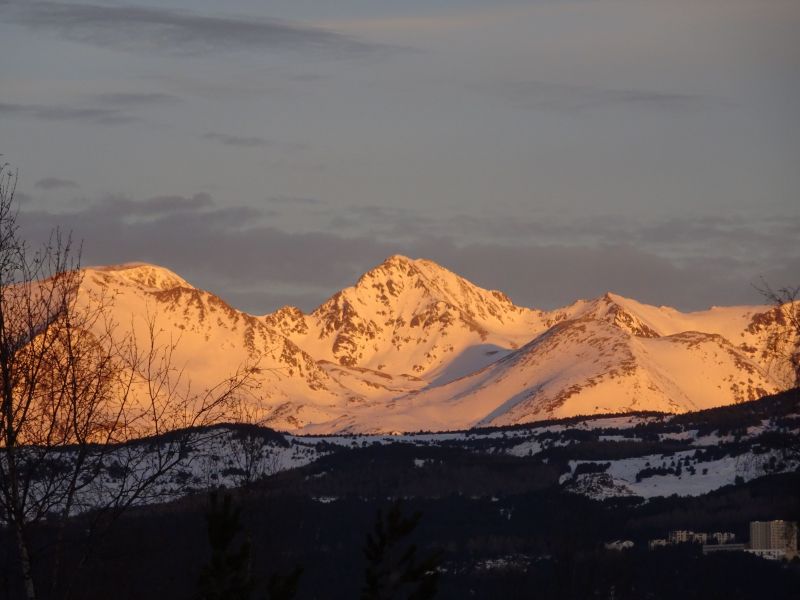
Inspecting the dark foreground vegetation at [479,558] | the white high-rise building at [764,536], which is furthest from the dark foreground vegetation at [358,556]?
the white high-rise building at [764,536]

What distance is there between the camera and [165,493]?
3138 centimetres

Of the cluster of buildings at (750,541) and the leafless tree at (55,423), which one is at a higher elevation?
the cluster of buildings at (750,541)

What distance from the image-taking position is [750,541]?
167500mm

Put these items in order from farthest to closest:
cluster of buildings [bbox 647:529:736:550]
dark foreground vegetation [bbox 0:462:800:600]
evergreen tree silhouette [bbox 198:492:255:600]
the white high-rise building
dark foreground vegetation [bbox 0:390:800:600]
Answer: cluster of buildings [bbox 647:529:736:550] < the white high-rise building < dark foreground vegetation [bbox 0:462:800:600] < dark foreground vegetation [bbox 0:390:800:600] < evergreen tree silhouette [bbox 198:492:255:600]

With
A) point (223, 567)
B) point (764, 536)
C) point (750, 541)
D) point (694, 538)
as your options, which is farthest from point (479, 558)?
point (223, 567)

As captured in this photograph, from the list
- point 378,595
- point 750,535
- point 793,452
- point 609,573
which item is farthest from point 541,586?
point 378,595

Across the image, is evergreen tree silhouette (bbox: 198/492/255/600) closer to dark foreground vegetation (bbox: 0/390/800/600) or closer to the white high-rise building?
dark foreground vegetation (bbox: 0/390/800/600)

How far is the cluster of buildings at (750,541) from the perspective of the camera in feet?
480

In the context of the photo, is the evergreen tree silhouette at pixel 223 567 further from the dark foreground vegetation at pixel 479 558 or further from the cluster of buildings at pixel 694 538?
the cluster of buildings at pixel 694 538

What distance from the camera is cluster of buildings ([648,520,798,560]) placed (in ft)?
480

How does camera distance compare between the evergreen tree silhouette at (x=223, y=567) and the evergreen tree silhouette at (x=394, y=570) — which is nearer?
the evergreen tree silhouette at (x=223, y=567)

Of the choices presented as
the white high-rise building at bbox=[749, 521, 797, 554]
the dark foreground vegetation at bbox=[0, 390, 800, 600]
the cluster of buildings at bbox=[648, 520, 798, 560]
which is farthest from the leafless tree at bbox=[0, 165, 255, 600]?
the white high-rise building at bbox=[749, 521, 797, 554]

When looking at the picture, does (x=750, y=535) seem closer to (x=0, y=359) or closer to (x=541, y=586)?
(x=541, y=586)

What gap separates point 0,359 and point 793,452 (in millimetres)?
18097
